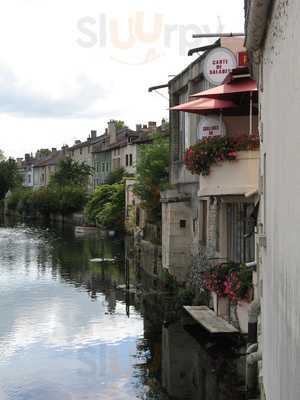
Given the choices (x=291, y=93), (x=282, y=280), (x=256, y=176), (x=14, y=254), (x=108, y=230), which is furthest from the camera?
(x=108, y=230)

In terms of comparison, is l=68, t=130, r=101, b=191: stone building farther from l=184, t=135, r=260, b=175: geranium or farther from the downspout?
the downspout

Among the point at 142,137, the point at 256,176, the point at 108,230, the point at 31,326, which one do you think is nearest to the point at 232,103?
the point at 256,176

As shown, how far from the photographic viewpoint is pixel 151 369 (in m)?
16.4

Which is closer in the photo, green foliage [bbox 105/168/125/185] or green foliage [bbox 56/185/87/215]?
green foliage [bbox 105/168/125/185]

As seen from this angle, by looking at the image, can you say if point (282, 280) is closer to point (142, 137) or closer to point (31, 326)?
point (31, 326)

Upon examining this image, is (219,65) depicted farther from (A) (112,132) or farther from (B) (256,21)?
(A) (112,132)

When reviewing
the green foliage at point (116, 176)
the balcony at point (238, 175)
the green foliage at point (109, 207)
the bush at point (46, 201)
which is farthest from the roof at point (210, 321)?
the bush at point (46, 201)

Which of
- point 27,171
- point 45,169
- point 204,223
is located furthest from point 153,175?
point 27,171

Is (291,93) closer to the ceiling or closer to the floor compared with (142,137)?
closer to the floor

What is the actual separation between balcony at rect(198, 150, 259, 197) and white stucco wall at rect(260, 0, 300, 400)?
6.73 m

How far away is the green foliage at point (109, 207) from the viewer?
6291cm

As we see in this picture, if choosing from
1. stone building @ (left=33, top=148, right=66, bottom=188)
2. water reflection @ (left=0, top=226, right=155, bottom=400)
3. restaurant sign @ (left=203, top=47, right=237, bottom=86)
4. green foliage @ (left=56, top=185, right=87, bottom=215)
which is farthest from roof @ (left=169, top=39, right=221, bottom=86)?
stone building @ (left=33, top=148, right=66, bottom=188)

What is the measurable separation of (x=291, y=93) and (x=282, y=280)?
1.99 m

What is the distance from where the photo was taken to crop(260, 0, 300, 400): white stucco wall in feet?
17.1
